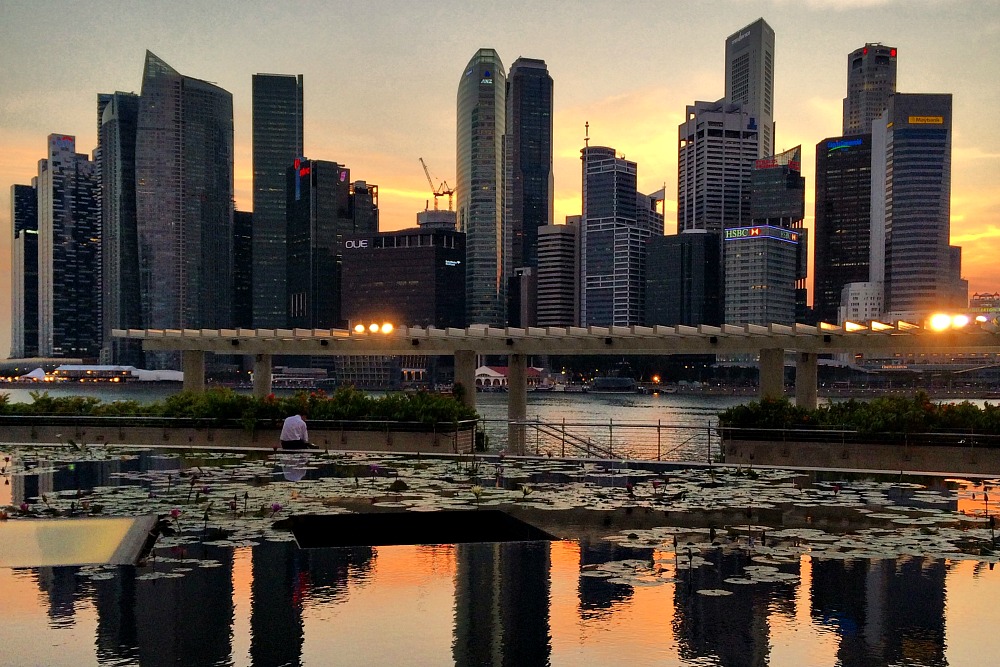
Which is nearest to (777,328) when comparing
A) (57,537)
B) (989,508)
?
(989,508)

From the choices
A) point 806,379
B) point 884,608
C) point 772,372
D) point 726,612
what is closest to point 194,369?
point 772,372

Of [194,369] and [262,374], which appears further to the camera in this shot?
[262,374]

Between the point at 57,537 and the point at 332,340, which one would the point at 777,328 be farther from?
the point at 57,537

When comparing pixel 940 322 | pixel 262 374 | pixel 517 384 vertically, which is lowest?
pixel 517 384

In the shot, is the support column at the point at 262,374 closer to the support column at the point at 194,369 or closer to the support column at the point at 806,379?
the support column at the point at 194,369

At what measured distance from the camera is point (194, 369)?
198 ft

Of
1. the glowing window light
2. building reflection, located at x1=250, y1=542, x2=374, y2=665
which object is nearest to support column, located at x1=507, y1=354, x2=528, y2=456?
the glowing window light

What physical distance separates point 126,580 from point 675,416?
14627cm

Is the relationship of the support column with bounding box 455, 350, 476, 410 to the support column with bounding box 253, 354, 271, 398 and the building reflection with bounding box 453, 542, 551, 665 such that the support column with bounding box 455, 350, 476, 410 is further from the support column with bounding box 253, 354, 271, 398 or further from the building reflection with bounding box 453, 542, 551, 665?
the building reflection with bounding box 453, 542, 551, 665

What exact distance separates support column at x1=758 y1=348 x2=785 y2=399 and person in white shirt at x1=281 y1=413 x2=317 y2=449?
28.3m

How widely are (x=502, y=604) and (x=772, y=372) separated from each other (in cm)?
4224

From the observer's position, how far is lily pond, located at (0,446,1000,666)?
1062cm

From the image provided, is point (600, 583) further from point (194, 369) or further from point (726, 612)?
point (194, 369)

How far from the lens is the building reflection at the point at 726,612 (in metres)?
10.6
